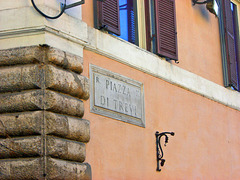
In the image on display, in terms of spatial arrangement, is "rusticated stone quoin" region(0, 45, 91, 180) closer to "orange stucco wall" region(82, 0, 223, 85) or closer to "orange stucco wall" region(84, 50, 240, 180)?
"orange stucco wall" region(84, 50, 240, 180)

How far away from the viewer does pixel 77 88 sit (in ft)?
22.9

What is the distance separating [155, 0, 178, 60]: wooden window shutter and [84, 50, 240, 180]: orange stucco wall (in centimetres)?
53

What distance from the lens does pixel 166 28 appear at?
9172mm

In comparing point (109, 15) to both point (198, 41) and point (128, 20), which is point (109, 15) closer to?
point (128, 20)

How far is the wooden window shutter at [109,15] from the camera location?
7809 mm

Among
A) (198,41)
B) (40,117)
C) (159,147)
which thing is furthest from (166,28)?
(40,117)

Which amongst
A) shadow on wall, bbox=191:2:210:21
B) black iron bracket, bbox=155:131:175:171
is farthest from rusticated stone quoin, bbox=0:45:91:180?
shadow on wall, bbox=191:2:210:21

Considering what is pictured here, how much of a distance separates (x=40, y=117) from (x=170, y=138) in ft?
9.32

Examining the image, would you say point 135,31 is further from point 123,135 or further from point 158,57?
point 123,135

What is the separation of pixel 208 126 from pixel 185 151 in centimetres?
94

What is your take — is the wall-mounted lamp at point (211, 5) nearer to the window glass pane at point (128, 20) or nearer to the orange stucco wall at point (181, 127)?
the orange stucco wall at point (181, 127)

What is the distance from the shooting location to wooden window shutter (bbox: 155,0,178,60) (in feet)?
29.5

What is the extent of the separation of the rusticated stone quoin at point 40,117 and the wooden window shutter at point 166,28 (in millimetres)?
2379

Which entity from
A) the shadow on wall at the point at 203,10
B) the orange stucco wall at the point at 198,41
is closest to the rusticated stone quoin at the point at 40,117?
the orange stucco wall at the point at 198,41
